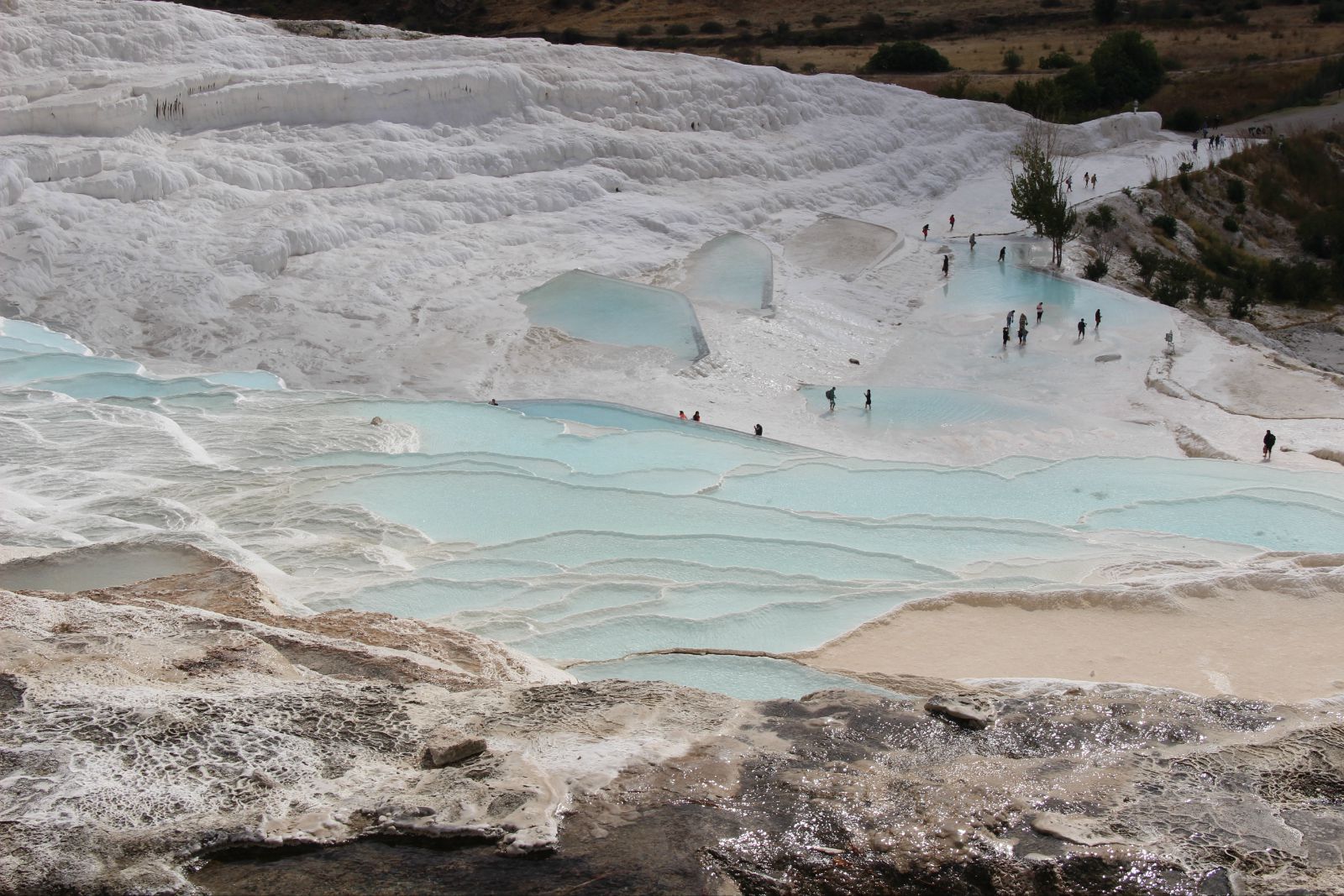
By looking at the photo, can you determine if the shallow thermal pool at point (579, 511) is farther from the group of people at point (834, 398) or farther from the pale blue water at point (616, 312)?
the pale blue water at point (616, 312)

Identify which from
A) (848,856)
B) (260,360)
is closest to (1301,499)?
(848,856)

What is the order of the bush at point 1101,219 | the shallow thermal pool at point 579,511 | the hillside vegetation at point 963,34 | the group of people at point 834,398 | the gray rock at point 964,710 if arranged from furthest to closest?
1. the hillside vegetation at point 963,34
2. the bush at point 1101,219
3. the group of people at point 834,398
4. the shallow thermal pool at point 579,511
5. the gray rock at point 964,710

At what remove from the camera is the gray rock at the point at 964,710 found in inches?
238

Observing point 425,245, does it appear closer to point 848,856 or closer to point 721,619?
point 721,619

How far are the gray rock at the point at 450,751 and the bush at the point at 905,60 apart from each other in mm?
37257

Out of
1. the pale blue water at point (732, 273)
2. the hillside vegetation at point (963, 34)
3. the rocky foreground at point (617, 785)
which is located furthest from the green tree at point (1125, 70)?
the rocky foreground at point (617, 785)

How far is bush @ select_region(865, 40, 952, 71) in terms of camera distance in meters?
39.9

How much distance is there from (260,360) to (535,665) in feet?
35.8

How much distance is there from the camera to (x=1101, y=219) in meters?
28.0

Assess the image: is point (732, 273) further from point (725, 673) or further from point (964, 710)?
point (964, 710)

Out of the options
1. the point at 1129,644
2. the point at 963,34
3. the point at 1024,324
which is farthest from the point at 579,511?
the point at 963,34

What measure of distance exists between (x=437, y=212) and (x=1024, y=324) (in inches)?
390

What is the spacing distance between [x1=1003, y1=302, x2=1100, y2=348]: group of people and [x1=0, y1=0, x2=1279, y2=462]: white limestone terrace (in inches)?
17.3

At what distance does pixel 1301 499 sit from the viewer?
14.2 meters
